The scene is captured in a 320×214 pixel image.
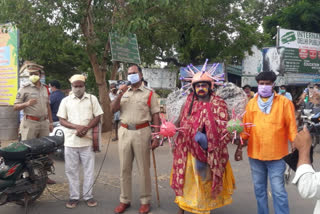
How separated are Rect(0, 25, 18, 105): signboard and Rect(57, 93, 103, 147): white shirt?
670 cm

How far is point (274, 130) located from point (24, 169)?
10.6 feet

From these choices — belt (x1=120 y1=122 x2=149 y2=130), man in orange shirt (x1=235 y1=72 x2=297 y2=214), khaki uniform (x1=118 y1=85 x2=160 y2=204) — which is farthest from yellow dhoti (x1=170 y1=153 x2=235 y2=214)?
belt (x1=120 y1=122 x2=149 y2=130)

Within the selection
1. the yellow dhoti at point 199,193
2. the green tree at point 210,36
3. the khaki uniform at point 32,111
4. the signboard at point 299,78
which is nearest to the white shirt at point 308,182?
the yellow dhoti at point 199,193

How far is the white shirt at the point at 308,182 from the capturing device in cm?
195

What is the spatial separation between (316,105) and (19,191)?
274 inches

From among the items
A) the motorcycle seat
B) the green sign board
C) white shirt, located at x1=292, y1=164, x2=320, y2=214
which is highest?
the green sign board

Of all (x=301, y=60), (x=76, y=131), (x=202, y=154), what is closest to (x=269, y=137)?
(x=202, y=154)

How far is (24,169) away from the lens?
441cm

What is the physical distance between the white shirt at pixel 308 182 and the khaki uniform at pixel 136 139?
2.64 metres

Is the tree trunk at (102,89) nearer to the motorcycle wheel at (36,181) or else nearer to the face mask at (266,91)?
the motorcycle wheel at (36,181)

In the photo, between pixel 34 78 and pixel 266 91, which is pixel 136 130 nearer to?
pixel 266 91

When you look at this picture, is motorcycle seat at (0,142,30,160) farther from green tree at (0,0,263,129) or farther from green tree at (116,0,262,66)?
green tree at (116,0,262,66)

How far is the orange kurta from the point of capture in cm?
371

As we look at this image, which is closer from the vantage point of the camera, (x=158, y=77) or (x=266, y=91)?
(x=266, y=91)
